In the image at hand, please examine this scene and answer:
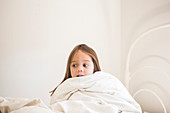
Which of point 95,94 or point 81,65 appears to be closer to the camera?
point 95,94

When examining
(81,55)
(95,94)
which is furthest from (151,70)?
(95,94)

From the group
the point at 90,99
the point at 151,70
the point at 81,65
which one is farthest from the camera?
the point at 151,70

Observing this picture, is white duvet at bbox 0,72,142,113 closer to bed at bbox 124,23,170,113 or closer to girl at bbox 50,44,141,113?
girl at bbox 50,44,141,113

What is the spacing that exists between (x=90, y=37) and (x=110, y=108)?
126 cm

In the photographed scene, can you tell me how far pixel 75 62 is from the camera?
3.51 ft

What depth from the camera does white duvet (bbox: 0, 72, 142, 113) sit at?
26.7 inches

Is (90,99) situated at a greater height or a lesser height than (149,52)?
lesser

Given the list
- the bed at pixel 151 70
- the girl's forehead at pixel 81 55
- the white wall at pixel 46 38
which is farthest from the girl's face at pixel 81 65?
the bed at pixel 151 70

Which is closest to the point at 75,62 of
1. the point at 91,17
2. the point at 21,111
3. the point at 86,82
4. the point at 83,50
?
the point at 83,50

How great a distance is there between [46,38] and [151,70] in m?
0.99

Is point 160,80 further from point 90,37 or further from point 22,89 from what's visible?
point 22,89

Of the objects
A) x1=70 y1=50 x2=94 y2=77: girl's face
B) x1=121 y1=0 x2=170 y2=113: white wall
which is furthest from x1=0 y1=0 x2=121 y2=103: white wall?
x1=70 y1=50 x2=94 y2=77: girl's face

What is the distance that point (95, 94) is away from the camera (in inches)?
32.9

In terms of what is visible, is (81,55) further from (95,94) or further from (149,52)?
(149,52)
